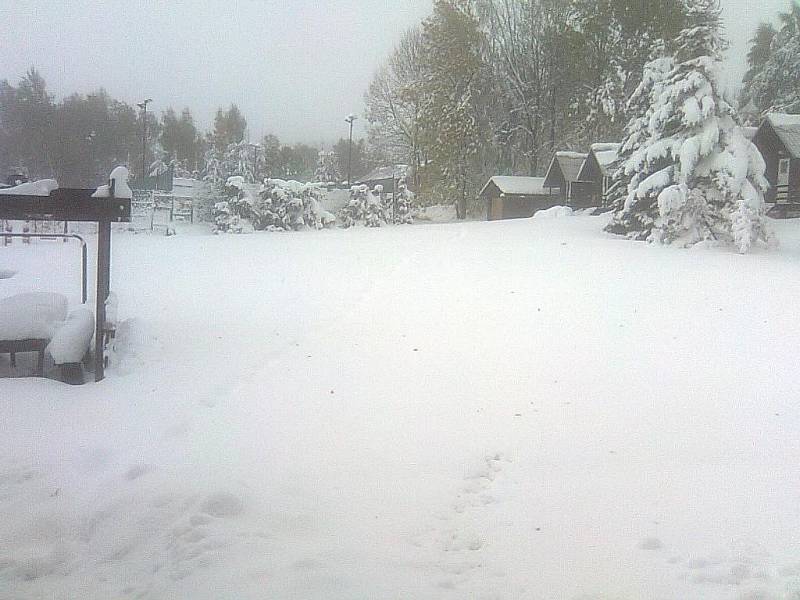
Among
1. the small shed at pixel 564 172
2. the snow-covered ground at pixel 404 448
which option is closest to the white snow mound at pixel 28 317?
the snow-covered ground at pixel 404 448

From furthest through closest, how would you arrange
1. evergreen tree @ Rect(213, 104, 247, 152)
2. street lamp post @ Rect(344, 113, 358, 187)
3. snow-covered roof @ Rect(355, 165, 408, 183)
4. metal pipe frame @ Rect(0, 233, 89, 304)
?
snow-covered roof @ Rect(355, 165, 408, 183)
street lamp post @ Rect(344, 113, 358, 187)
metal pipe frame @ Rect(0, 233, 89, 304)
evergreen tree @ Rect(213, 104, 247, 152)

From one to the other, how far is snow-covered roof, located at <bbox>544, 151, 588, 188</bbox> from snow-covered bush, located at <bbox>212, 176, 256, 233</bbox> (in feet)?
5.66

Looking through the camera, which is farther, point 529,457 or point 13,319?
point 13,319

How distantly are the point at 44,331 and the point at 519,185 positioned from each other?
9.02 ft

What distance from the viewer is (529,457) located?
75.7 inches

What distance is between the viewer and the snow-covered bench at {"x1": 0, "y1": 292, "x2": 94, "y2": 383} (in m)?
2.43

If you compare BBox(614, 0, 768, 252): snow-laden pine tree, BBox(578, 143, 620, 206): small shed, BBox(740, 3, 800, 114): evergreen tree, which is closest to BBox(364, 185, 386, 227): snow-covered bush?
BBox(578, 143, 620, 206): small shed

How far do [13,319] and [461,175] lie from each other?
7.03ft

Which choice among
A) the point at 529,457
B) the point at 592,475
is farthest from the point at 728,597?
the point at 529,457

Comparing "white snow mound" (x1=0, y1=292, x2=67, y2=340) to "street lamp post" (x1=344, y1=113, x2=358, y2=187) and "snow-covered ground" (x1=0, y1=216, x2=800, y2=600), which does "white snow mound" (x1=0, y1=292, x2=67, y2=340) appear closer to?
"snow-covered ground" (x1=0, y1=216, x2=800, y2=600)

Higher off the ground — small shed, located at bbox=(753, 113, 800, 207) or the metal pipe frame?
small shed, located at bbox=(753, 113, 800, 207)

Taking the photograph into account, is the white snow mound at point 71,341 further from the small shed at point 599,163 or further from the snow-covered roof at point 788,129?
the small shed at point 599,163

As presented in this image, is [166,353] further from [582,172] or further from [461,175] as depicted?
[582,172]

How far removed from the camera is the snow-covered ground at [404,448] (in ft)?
4.37
